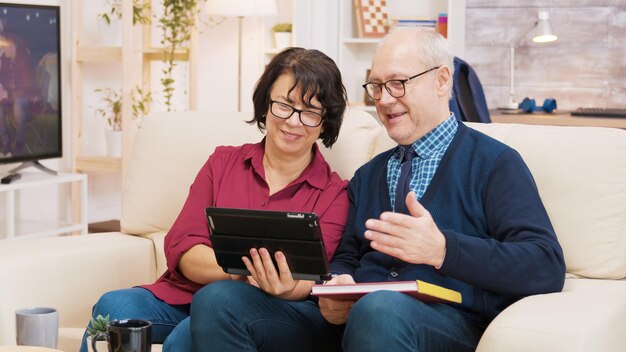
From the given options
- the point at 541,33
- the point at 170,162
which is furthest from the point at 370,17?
the point at 170,162

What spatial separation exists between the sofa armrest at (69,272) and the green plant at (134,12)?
256 cm

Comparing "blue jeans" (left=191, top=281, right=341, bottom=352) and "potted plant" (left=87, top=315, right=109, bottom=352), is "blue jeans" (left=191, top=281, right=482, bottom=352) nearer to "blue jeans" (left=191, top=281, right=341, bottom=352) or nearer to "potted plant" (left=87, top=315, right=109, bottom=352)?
"blue jeans" (left=191, top=281, right=341, bottom=352)

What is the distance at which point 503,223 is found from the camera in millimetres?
2037

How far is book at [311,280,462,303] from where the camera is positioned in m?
1.88

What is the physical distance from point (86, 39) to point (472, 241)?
3752 mm

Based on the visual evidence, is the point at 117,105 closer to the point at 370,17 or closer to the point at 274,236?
the point at 370,17

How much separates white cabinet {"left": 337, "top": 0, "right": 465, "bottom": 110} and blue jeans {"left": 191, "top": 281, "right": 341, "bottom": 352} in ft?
11.1

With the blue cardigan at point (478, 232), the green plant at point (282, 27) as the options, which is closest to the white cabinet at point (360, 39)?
the green plant at point (282, 27)

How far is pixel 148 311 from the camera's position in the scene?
2.27 meters

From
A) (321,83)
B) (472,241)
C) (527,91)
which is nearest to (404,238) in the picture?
(472,241)

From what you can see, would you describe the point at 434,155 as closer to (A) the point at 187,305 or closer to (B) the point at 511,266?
(B) the point at 511,266

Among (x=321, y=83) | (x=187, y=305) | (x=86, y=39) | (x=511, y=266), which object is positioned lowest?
(x=187, y=305)

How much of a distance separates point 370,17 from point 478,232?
11.8 feet

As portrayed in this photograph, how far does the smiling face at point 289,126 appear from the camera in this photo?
2.31 metres
